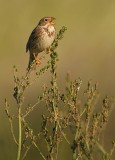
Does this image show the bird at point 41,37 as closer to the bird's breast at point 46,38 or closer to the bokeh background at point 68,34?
the bird's breast at point 46,38

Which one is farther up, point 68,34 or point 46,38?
point 46,38

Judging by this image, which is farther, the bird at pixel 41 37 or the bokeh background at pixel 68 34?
the bokeh background at pixel 68 34

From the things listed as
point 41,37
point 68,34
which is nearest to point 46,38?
point 41,37

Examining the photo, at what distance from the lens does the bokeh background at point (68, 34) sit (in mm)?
14734

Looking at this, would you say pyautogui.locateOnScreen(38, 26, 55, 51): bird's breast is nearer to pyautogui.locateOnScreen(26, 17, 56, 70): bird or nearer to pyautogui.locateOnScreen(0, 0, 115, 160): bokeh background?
pyautogui.locateOnScreen(26, 17, 56, 70): bird

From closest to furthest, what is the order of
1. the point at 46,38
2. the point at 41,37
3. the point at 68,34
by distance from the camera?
the point at 46,38 < the point at 41,37 < the point at 68,34

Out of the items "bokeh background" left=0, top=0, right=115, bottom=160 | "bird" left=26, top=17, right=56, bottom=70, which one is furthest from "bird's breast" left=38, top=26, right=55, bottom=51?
"bokeh background" left=0, top=0, right=115, bottom=160

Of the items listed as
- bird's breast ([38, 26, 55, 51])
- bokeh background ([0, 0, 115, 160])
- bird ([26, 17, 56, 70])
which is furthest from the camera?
bokeh background ([0, 0, 115, 160])

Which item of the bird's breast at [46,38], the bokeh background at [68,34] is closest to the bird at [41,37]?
the bird's breast at [46,38]

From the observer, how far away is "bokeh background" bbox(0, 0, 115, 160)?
48.3ft

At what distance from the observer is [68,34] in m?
18.7

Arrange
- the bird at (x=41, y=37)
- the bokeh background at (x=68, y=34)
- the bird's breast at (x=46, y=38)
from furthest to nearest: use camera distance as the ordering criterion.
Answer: the bokeh background at (x=68, y=34)
the bird at (x=41, y=37)
the bird's breast at (x=46, y=38)

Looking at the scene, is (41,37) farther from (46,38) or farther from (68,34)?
(68,34)

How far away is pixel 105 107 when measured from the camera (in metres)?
5.05
